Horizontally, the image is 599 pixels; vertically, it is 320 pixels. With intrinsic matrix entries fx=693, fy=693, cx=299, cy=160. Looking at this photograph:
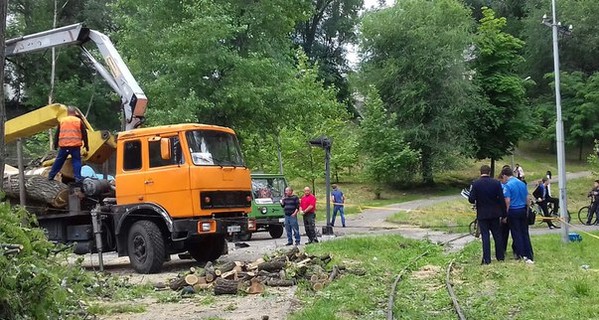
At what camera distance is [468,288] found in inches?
414

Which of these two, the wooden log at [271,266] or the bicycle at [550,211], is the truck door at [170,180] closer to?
the wooden log at [271,266]

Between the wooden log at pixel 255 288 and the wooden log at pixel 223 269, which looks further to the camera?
the wooden log at pixel 223 269

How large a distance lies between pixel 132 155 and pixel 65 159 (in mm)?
1456

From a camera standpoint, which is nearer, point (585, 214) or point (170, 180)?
point (170, 180)

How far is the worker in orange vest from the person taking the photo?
14.0m

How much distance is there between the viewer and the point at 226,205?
14.1 m

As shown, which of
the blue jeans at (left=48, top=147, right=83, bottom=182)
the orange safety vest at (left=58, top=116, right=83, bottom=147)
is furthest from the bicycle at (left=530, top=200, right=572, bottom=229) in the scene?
the orange safety vest at (left=58, top=116, right=83, bottom=147)

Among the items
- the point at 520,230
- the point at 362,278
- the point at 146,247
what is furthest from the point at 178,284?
the point at 520,230

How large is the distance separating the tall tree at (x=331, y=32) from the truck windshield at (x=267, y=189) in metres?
50.3

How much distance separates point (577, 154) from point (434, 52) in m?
20.4

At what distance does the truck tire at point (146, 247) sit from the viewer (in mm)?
13609

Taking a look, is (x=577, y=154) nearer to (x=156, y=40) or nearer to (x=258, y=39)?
(x=258, y=39)

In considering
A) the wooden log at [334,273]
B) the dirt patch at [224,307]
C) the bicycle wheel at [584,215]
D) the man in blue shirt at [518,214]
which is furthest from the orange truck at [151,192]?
the bicycle wheel at [584,215]

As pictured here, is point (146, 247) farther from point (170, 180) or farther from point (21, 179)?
point (21, 179)
